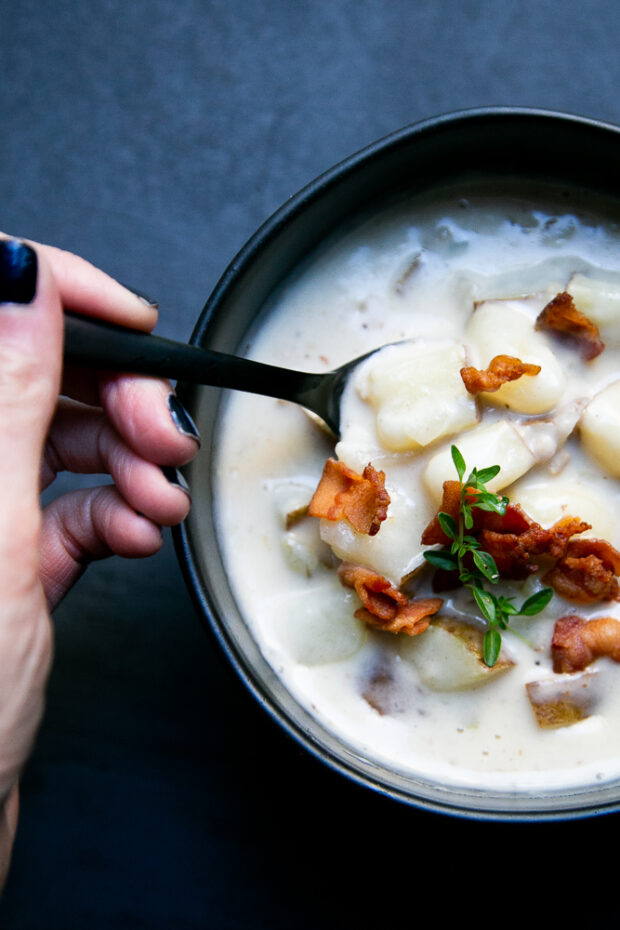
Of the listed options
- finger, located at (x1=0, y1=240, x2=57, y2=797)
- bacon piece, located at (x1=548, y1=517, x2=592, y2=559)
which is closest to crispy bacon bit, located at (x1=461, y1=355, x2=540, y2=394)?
bacon piece, located at (x1=548, y1=517, x2=592, y2=559)

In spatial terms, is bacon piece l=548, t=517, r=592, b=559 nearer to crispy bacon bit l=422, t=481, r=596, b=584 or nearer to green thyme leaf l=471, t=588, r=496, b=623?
crispy bacon bit l=422, t=481, r=596, b=584

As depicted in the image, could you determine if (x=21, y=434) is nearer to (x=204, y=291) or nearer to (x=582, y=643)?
(x=204, y=291)

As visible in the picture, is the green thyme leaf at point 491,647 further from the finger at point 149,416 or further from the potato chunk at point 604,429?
the finger at point 149,416

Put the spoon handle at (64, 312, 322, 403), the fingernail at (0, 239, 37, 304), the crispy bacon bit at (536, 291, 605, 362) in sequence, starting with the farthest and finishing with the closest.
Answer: the crispy bacon bit at (536, 291, 605, 362)
the spoon handle at (64, 312, 322, 403)
the fingernail at (0, 239, 37, 304)

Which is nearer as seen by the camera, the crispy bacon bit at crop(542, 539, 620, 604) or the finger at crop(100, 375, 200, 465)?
the finger at crop(100, 375, 200, 465)

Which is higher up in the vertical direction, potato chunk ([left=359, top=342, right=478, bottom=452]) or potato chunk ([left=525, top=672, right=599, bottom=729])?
potato chunk ([left=359, top=342, right=478, bottom=452])

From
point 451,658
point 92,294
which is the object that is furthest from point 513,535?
point 92,294

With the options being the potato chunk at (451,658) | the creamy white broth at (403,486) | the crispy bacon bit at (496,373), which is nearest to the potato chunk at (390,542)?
the creamy white broth at (403,486)

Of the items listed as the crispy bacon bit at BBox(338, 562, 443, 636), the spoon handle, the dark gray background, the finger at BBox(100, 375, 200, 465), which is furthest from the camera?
the dark gray background
